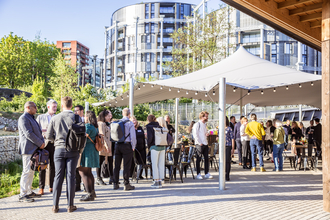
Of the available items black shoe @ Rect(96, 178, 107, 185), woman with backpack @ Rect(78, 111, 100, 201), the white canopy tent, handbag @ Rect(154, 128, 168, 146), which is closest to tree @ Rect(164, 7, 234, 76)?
the white canopy tent

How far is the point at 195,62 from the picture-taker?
2430cm

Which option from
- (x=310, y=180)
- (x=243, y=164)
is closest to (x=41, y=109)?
(x=243, y=164)

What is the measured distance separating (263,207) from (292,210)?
0.46 meters

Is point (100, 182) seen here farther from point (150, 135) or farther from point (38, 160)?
point (38, 160)

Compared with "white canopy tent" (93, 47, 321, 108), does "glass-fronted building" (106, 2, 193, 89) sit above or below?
above

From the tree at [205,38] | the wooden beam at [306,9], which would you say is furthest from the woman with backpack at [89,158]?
the tree at [205,38]

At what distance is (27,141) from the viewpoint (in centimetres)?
573

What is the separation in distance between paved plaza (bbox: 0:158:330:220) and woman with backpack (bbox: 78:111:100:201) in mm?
252

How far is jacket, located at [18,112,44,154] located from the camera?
560 centimetres

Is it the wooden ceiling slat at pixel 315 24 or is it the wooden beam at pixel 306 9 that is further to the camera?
the wooden ceiling slat at pixel 315 24

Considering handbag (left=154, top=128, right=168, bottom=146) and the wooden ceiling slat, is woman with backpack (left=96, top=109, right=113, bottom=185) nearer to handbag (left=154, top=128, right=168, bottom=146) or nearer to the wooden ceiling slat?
handbag (left=154, top=128, right=168, bottom=146)

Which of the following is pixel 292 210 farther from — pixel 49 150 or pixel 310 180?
pixel 49 150

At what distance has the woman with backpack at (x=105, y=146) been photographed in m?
6.96

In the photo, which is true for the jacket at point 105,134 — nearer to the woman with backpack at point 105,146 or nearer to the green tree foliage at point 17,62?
the woman with backpack at point 105,146
